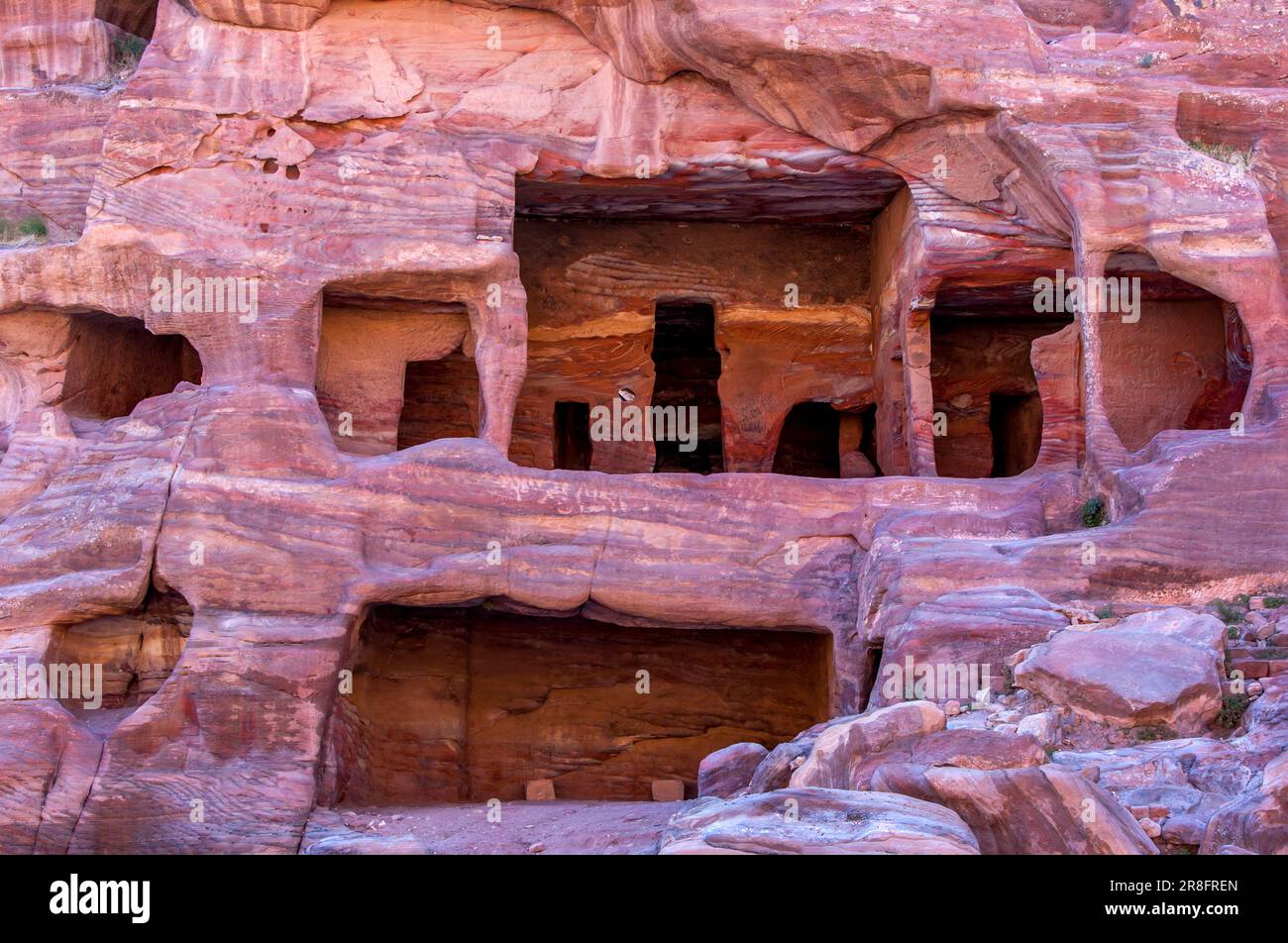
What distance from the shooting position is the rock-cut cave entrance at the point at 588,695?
50.0 ft

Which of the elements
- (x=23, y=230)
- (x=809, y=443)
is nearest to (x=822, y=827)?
(x=23, y=230)

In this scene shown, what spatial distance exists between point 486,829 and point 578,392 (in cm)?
672

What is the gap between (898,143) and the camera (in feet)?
49.1

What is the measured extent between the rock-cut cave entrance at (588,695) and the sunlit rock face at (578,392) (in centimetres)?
4

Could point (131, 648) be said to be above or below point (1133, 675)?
below

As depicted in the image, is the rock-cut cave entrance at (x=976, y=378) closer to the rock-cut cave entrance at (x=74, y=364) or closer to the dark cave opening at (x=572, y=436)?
the dark cave opening at (x=572, y=436)

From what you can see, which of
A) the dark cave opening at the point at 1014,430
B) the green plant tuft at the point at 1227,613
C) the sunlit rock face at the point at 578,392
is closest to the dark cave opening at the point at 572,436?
the sunlit rock face at the point at 578,392

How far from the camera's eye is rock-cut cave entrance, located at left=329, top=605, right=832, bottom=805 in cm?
1523

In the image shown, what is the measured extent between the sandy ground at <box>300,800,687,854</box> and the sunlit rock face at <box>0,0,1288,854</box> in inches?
3.8

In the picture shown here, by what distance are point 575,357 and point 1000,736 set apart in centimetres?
945

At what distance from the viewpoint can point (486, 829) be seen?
38.7 feet

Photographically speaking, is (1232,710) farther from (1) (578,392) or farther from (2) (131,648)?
(1) (578,392)

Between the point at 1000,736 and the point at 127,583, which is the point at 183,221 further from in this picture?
the point at 1000,736

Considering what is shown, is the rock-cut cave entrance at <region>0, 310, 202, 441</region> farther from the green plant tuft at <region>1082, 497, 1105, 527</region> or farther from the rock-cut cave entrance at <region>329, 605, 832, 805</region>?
the green plant tuft at <region>1082, 497, 1105, 527</region>
